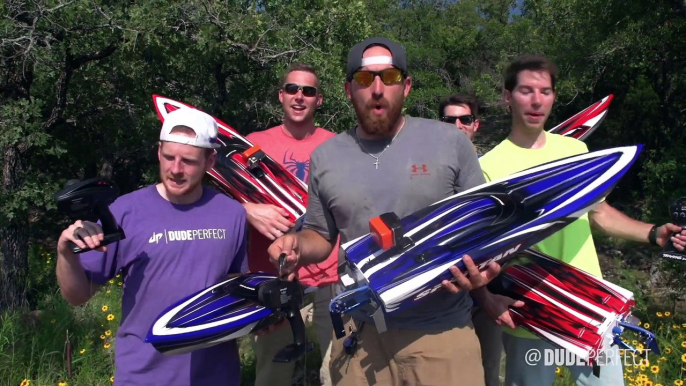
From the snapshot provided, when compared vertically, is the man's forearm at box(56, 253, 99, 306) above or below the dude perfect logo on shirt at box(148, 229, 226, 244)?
below

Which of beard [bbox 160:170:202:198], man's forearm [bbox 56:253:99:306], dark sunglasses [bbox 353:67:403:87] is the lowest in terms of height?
man's forearm [bbox 56:253:99:306]

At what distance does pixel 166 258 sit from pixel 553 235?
1838 millimetres

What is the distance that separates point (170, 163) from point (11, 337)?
3400 mm

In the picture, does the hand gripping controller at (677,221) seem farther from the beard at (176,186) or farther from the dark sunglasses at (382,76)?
the beard at (176,186)

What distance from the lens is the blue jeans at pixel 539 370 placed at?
2.79 metres

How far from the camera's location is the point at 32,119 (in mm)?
6449

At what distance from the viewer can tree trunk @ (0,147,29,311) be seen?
6.61m

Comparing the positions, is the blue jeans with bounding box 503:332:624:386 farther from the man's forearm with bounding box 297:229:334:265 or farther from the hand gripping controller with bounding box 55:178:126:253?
the hand gripping controller with bounding box 55:178:126:253

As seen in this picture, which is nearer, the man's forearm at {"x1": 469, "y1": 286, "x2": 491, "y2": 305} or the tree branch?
the man's forearm at {"x1": 469, "y1": 286, "x2": 491, "y2": 305}

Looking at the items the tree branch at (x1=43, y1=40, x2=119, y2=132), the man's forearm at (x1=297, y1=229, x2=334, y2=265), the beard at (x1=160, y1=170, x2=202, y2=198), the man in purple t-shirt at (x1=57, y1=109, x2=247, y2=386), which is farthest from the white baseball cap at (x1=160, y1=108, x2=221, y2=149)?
the tree branch at (x1=43, y1=40, x2=119, y2=132)

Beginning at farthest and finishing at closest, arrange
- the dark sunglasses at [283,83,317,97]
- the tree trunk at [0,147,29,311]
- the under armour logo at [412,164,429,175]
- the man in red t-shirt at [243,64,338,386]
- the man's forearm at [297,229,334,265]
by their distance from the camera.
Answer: the tree trunk at [0,147,29,311], the dark sunglasses at [283,83,317,97], the man in red t-shirt at [243,64,338,386], the man's forearm at [297,229,334,265], the under armour logo at [412,164,429,175]

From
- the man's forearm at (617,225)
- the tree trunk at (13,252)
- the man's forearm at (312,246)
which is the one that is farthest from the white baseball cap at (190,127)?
the tree trunk at (13,252)

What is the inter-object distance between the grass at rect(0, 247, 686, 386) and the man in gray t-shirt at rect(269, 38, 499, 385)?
6.81 ft

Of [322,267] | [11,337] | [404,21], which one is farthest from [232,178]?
[404,21]
